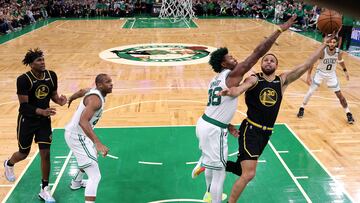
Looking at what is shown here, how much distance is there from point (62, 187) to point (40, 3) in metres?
26.8

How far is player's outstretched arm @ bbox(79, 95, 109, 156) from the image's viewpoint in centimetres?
393

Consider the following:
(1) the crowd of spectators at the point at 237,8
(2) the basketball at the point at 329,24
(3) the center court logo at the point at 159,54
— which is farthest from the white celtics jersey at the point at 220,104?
(1) the crowd of spectators at the point at 237,8

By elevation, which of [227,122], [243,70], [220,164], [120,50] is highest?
[243,70]

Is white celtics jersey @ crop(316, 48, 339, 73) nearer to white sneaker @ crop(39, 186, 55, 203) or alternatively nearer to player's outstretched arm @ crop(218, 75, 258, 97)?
player's outstretched arm @ crop(218, 75, 258, 97)

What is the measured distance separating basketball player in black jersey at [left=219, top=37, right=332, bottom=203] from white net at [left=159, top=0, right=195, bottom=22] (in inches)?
907

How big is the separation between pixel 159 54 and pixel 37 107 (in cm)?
1059

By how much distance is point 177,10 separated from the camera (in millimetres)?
27359

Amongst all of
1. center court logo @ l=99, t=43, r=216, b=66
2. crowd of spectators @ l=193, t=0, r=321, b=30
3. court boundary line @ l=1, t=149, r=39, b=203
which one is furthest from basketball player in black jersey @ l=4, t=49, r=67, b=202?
crowd of spectators @ l=193, t=0, r=321, b=30

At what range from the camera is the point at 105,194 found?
16.3 feet

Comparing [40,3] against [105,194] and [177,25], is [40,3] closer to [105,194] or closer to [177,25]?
[177,25]

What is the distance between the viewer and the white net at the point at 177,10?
1063 inches

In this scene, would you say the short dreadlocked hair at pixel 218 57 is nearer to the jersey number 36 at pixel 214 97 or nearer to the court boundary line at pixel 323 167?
the jersey number 36 at pixel 214 97

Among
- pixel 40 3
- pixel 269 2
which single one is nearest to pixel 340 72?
pixel 269 2

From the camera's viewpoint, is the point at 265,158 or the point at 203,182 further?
the point at 265,158
